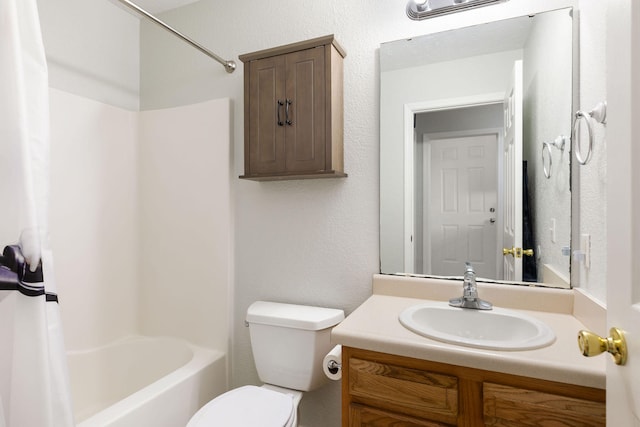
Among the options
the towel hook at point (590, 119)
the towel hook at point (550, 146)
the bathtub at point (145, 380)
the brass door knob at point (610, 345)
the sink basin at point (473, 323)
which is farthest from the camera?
the bathtub at point (145, 380)

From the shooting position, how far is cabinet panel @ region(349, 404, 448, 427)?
1.04m

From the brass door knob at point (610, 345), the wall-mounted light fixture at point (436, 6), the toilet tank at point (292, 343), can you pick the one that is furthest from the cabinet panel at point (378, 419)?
the wall-mounted light fixture at point (436, 6)

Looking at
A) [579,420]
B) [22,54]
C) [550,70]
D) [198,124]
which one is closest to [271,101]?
[198,124]

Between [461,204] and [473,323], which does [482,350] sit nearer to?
[473,323]

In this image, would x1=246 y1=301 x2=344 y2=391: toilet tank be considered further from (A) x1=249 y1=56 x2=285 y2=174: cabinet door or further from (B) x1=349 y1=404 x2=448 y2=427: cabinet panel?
(A) x1=249 y1=56 x2=285 y2=174: cabinet door

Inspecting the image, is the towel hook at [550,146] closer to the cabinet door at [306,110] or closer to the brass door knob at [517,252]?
the brass door knob at [517,252]

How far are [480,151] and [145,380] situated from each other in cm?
216

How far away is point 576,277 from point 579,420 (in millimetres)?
567

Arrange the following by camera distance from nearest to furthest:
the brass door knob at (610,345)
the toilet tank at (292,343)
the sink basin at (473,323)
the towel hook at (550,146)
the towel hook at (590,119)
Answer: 1. the brass door knob at (610,345)
2. the towel hook at (590,119)
3. the sink basin at (473,323)
4. the towel hook at (550,146)
5. the toilet tank at (292,343)

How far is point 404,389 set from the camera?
106 cm

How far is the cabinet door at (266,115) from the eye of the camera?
1.60 metres

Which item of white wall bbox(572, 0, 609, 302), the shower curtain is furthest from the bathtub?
white wall bbox(572, 0, 609, 302)

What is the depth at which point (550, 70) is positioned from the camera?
134 cm

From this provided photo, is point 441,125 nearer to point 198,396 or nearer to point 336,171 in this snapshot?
point 336,171
